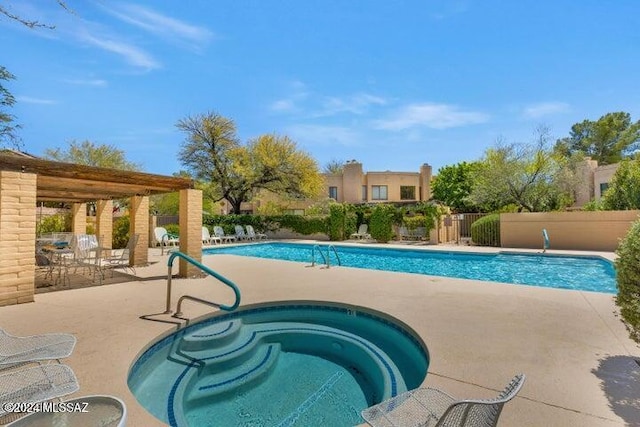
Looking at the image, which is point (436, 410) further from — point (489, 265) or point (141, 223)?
point (489, 265)

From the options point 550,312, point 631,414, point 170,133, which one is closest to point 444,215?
point 550,312

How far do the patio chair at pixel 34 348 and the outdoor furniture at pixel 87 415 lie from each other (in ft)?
2.27

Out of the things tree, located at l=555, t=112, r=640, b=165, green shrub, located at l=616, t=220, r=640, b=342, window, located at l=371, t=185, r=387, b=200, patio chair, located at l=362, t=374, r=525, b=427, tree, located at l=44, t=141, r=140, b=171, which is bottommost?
patio chair, located at l=362, t=374, r=525, b=427

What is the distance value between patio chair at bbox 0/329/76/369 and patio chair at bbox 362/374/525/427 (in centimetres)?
236

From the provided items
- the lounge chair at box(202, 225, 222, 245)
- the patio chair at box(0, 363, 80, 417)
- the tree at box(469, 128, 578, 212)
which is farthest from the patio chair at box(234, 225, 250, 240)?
the patio chair at box(0, 363, 80, 417)

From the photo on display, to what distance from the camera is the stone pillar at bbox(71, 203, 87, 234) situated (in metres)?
14.0

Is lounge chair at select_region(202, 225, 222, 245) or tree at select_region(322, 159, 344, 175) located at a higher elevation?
tree at select_region(322, 159, 344, 175)

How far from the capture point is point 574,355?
11.6 ft

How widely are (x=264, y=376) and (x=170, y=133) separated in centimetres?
2266

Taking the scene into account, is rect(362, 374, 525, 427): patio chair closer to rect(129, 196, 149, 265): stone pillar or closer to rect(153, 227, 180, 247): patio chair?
rect(129, 196, 149, 265): stone pillar

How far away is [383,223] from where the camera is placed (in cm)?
1889

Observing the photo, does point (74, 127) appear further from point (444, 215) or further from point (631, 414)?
point (631, 414)

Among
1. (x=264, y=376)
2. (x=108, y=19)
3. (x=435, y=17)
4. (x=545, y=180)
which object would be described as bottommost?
(x=264, y=376)

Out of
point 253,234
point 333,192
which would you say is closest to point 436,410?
point 253,234
